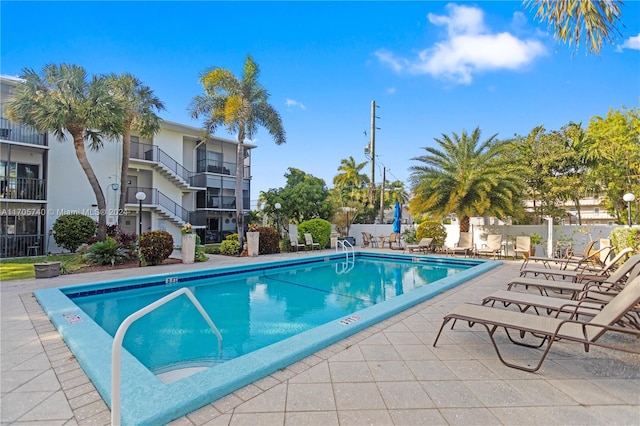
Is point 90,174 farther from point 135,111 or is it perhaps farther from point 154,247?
point 154,247

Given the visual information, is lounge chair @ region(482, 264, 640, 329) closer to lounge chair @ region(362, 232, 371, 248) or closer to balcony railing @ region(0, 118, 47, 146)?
lounge chair @ region(362, 232, 371, 248)

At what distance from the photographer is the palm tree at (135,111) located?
13.7 m

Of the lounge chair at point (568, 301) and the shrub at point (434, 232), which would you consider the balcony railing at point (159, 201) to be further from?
the lounge chair at point (568, 301)

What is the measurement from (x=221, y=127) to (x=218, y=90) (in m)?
1.61

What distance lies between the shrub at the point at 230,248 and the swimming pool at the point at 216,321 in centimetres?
336

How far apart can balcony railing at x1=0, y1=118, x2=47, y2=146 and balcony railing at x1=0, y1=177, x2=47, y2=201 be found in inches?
67.3

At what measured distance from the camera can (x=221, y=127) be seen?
1459cm

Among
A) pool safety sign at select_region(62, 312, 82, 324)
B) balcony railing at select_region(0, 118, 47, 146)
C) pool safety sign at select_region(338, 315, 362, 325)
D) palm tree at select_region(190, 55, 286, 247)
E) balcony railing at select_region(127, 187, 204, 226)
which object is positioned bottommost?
pool safety sign at select_region(62, 312, 82, 324)

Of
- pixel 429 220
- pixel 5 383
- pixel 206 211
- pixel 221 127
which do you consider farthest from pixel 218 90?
pixel 5 383

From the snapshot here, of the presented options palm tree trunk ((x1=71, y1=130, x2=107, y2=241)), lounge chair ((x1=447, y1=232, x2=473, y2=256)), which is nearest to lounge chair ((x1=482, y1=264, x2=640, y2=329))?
lounge chair ((x1=447, y1=232, x2=473, y2=256))

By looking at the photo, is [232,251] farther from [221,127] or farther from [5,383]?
[5,383]

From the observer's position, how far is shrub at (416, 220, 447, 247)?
15734 millimetres

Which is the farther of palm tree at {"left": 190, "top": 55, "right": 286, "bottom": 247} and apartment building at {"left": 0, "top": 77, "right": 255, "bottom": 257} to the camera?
apartment building at {"left": 0, "top": 77, "right": 255, "bottom": 257}

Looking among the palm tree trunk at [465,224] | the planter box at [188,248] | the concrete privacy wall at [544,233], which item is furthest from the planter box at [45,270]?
the concrete privacy wall at [544,233]
